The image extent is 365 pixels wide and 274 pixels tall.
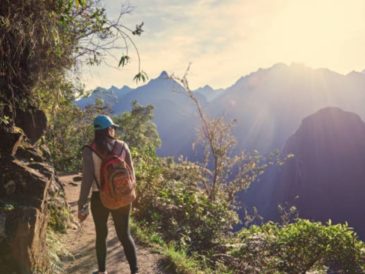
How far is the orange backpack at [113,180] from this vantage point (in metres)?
4.76

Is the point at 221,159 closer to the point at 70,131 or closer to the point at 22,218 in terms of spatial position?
the point at 22,218

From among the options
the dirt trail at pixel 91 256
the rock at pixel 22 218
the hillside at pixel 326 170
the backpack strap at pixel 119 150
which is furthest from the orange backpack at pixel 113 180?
the hillside at pixel 326 170

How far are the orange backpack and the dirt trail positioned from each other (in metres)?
2.05

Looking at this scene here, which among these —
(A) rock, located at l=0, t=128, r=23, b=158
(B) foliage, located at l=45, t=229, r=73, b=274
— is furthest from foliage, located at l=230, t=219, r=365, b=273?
(A) rock, located at l=0, t=128, r=23, b=158

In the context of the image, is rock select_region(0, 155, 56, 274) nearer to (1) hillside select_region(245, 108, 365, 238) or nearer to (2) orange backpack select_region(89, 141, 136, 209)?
(2) orange backpack select_region(89, 141, 136, 209)

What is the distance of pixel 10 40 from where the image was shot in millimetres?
6512

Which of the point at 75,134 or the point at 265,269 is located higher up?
the point at 75,134

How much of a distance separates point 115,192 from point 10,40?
10.7ft

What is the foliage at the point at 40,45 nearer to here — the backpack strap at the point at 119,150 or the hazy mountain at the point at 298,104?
the backpack strap at the point at 119,150

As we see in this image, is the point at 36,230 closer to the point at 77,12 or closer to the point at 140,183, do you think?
the point at 77,12

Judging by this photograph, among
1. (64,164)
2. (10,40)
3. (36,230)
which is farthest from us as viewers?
(64,164)

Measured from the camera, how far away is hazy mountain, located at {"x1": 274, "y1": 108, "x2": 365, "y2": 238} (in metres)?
87.4

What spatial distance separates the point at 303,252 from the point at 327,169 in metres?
93.7

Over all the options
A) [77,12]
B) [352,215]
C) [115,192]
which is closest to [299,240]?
[115,192]
